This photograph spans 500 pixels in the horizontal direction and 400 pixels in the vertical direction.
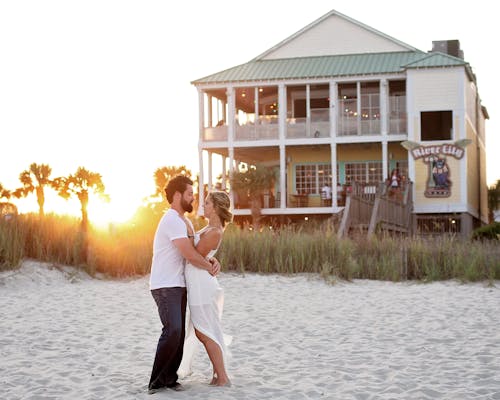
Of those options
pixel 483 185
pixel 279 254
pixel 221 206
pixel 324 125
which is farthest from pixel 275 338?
pixel 483 185

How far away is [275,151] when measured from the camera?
35781mm

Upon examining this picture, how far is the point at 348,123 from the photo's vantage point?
106ft

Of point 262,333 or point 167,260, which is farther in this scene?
point 262,333

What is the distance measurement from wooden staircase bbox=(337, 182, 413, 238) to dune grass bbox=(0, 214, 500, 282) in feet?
6.41

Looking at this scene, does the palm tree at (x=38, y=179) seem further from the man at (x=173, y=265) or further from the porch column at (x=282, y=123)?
the man at (x=173, y=265)

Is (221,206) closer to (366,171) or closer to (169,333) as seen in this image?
(169,333)

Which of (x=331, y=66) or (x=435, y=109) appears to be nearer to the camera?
(x=435, y=109)

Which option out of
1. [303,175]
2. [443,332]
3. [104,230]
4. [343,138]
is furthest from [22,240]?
[303,175]

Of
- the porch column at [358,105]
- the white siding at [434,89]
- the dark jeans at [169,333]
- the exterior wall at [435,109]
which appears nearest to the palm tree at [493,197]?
the exterior wall at [435,109]

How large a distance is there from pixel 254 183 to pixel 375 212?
9376 millimetres

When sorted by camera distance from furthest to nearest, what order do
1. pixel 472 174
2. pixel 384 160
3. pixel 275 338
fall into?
pixel 472 174 → pixel 384 160 → pixel 275 338

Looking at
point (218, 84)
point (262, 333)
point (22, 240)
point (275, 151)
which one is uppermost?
point (218, 84)

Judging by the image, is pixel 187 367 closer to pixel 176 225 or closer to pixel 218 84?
pixel 176 225

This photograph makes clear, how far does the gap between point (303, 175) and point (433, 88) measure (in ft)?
22.7
